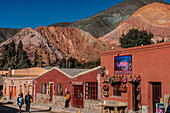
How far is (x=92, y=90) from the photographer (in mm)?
24031

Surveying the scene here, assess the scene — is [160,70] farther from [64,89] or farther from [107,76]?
[64,89]

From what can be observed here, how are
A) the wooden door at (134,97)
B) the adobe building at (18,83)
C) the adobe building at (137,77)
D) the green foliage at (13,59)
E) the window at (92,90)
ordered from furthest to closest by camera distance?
the green foliage at (13,59), the adobe building at (18,83), the window at (92,90), the wooden door at (134,97), the adobe building at (137,77)

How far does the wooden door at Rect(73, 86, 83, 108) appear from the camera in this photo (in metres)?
25.4

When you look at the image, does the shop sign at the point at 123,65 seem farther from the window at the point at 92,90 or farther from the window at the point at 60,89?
the window at the point at 60,89

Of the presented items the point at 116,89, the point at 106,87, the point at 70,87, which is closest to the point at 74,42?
the point at 70,87

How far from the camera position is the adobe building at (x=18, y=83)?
35.7m

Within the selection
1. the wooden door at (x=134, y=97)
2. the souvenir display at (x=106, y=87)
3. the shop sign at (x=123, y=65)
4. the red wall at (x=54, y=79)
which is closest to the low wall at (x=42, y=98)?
the red wall at (x=54, y=79)

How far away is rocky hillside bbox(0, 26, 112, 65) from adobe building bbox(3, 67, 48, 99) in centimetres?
4250

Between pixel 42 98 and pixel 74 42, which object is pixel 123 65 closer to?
pixel 42 98

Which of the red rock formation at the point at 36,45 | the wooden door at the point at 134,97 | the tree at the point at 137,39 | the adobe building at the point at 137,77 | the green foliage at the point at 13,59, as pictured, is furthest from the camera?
the red rock formation at the point at 36,45

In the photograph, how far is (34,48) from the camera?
295 ft

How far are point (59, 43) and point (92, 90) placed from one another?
81568mm

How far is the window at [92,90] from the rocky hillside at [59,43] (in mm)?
63188

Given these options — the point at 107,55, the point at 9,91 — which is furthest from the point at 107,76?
the point at 9,91
